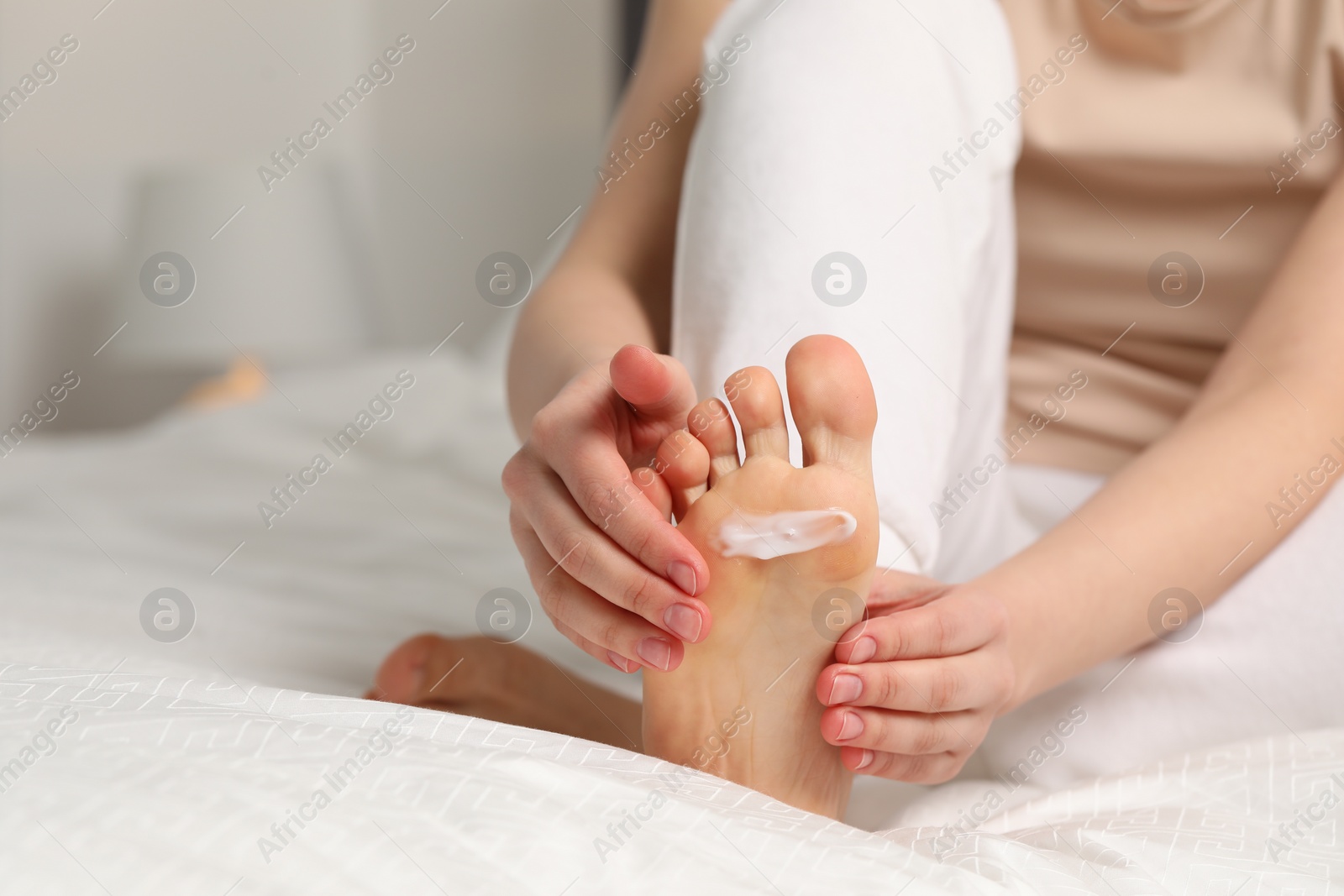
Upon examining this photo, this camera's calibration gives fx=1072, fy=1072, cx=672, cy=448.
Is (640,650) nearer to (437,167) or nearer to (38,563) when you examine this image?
(38,563)

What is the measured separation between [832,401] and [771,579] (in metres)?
0.08

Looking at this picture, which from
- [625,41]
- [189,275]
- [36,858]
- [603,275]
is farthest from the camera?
[625,41]

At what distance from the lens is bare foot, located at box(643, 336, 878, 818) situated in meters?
0.43

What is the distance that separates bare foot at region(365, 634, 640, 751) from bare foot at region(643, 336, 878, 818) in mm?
154

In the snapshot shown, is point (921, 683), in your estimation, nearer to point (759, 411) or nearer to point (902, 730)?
point (902, 730)

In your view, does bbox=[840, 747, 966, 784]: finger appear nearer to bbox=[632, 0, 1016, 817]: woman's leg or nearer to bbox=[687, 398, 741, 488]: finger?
bbox=[632, 0, 1016, 817]: woman's leg

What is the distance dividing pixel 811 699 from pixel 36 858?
0.29 meters

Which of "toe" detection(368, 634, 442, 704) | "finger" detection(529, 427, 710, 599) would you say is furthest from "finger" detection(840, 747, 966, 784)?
"toe" detection(368, 634, 442, 704)

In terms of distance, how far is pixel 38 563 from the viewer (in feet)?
2.59

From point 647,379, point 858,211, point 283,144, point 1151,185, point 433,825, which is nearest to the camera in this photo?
point 433,825

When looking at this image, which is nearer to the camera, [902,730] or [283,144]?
[902,730]

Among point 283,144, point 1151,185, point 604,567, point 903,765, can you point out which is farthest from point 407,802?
point 283,144

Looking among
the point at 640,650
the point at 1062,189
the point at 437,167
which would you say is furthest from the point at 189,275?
the point at 640,650

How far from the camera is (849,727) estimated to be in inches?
17.7
